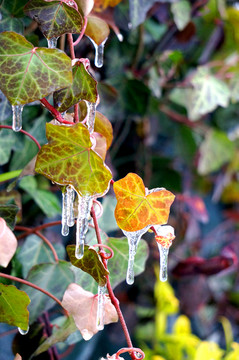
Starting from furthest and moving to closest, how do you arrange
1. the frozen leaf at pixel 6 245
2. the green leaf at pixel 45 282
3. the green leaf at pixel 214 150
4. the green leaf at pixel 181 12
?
the green leaf at pixel 214 150, the green leaf at pixel 181 12, the green leaf at pixel 45 282, the frozen leaf at pixel 6 245

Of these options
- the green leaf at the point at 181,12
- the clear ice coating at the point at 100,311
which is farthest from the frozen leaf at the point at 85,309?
the green leaf at the point at 181,12

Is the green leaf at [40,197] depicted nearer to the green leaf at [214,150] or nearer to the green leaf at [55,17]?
the green leaf at [55,17]

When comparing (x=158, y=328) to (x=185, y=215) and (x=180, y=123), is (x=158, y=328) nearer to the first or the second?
(x=185, y=215)

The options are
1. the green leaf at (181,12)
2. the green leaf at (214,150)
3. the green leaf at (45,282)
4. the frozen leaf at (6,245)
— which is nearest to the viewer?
the frozen leaf at (6,245)

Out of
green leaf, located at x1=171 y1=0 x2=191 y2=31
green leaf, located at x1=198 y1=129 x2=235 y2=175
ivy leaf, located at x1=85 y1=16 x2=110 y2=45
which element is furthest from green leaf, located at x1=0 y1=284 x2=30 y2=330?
green leaf, located at x1=198 y1=129 x2=235 y2=175

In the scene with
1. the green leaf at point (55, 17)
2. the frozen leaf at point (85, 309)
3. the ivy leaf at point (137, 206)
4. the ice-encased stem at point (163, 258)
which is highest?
the green leaf at point (55, 17)

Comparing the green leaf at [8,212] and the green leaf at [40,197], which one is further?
the green leaf at [40,197]

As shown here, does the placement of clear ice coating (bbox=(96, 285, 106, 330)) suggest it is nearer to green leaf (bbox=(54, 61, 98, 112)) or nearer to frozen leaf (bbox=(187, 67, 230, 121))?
green leaf (bbox=(54, 61, 98, 112))
